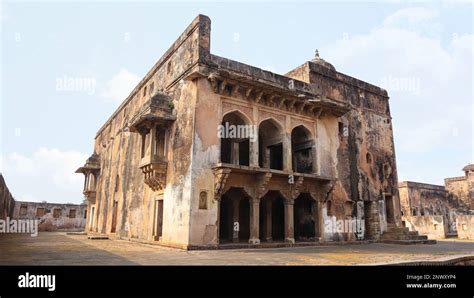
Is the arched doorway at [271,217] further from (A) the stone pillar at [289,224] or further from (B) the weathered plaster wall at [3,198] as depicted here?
(B) the weathered plaster wall at [3,198]

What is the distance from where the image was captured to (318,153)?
14.6 metres

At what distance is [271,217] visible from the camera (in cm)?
1518

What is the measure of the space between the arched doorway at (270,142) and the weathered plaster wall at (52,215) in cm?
2460

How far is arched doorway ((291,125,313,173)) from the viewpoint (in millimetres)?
14734

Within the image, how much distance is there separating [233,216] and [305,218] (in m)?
3.41

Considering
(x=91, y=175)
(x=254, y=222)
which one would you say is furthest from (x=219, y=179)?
(x=91, y=175)

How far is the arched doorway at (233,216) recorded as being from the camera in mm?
14117

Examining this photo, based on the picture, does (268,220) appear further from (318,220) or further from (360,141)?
(360,141)

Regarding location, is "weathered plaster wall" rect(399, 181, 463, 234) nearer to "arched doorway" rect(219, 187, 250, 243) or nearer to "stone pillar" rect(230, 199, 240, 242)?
"arched doorway" rect(219, 187, 250, 243)

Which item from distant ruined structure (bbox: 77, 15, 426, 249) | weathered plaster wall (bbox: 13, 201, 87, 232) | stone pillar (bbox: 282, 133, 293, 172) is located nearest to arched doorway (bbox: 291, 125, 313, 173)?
distant ruined structure (bbox: 77, 15, 426, 249)

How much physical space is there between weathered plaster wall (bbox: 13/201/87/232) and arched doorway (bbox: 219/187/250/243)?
23.0 meters
